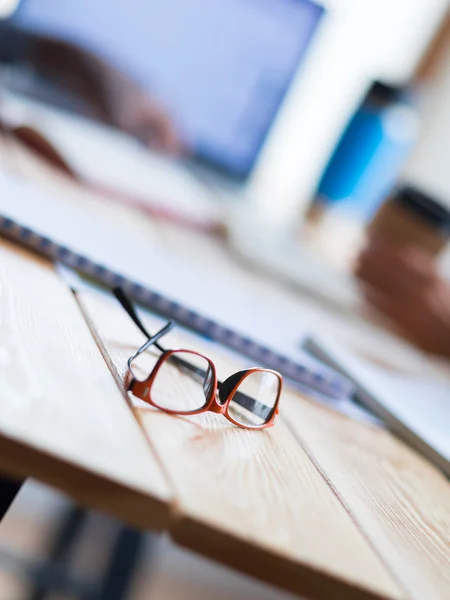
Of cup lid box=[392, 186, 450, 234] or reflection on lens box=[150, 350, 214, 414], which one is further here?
cup lid box=[392, 186, 450, 234]

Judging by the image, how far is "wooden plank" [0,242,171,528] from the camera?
29 cm

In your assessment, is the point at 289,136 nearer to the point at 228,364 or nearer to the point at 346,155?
the point at 346,155

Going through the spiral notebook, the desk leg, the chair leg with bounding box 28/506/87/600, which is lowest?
the chair leg with bounding box 28/506/87/600

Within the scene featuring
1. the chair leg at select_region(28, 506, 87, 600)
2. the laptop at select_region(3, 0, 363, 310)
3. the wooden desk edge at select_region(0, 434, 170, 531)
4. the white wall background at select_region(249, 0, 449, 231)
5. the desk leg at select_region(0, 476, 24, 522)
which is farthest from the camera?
the white wall background at select_region(249, 0, 449, 231)

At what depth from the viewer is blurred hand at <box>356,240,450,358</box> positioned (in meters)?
1.37

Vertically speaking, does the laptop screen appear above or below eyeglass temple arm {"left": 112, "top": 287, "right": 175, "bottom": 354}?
above

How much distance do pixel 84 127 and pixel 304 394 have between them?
1.17 meters

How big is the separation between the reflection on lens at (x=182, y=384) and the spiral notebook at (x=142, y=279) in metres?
0.12

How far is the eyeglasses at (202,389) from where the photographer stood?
0.41 meters

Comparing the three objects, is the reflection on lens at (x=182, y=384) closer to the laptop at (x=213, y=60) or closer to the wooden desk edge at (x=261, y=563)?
the wooden desk edge at (x=261, y=563)

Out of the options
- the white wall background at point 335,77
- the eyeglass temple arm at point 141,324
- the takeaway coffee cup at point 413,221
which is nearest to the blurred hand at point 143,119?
the white wall background at point 335,77

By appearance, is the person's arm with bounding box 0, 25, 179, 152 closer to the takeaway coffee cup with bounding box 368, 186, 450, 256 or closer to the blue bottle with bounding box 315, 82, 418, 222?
the blue bottle with bounding box 315, 82, 418, 222

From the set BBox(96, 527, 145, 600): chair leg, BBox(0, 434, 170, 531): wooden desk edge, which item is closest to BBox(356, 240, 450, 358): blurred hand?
BBox(96, 527, 145, 600): chair leg

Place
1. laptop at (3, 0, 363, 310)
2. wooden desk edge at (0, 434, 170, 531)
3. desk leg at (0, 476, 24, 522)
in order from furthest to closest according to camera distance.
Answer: laptop at (3, 0, 363, 310) → desk leg at (0, 476, 24, 522) → wooden desk edge at (0, 434, 170, 531)
